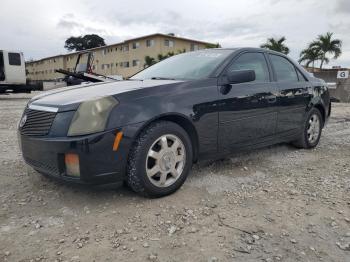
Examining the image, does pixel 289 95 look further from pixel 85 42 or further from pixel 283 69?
pixel 85 42

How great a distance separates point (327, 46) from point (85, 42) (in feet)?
159

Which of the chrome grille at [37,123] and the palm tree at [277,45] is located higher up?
the palm tree at [277,45]

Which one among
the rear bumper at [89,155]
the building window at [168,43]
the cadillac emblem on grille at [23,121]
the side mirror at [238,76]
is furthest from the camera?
the building window at [168,43]

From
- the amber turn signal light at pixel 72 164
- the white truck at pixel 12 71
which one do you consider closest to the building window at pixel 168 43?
the white truck at pixel 12 71

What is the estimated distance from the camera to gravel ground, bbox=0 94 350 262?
2250 millimetres

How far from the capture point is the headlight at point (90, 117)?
2.68 metres

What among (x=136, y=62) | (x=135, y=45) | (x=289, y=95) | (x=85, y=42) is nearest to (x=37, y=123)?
(x=289, y=95)

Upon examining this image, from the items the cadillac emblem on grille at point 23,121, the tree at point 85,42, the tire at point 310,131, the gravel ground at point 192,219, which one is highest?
the tree at point 85,42

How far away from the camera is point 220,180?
3.58 meters

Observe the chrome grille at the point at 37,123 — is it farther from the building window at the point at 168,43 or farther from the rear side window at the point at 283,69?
the building window at the point at 168,43

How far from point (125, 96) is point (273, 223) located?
158 centimetres

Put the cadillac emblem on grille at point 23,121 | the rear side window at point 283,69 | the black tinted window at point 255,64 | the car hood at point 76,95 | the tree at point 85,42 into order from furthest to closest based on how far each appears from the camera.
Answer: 1. the tree at point 85,42
2. the rear side window at point 283,69
3. the black tinted window at point 255,64
4. the cadillac emblem on grille at point 23,121
5. the car hood at point 76,95

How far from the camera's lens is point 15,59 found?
16.2 meters

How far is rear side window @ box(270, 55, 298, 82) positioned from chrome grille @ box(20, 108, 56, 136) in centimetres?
293
